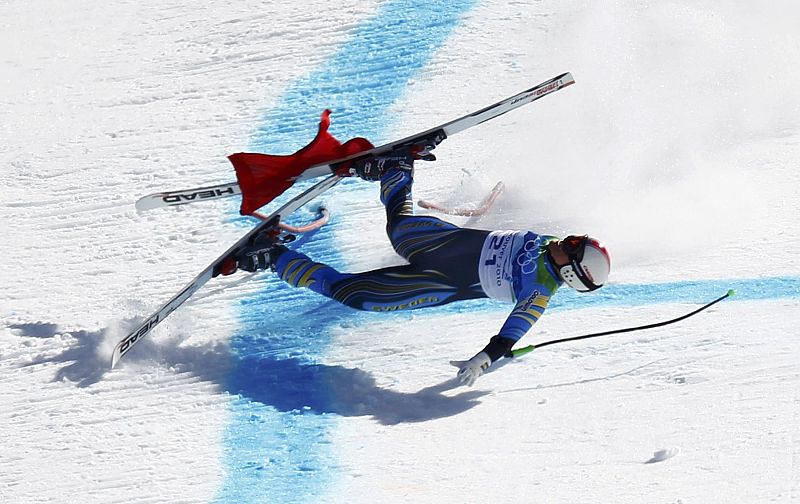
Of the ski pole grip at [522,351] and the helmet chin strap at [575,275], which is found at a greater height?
the helmet chin strap at [575,275]

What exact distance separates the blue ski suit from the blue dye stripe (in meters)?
0.32

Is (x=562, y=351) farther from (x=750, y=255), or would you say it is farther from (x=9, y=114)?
(x=9, y=114)

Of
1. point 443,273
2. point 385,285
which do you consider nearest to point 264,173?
point 385,285

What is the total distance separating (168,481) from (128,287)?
1.69 metres

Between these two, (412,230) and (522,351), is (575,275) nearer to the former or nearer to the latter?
(522,351)

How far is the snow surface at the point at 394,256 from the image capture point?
4.27 meters

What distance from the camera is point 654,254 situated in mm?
5762

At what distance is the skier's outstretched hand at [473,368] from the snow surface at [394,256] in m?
0.16

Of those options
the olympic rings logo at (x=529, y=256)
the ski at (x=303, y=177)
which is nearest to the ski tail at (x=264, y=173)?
the ski at (x=303, y=177)

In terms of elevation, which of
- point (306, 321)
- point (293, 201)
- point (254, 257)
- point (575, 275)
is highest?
point (293, 201)

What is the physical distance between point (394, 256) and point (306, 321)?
0.72 m

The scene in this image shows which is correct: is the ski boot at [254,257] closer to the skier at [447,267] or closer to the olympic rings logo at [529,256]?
the skier at [447,267]

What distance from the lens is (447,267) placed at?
4961 mm

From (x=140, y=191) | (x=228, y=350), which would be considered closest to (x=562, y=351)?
(x=228, y=350)
